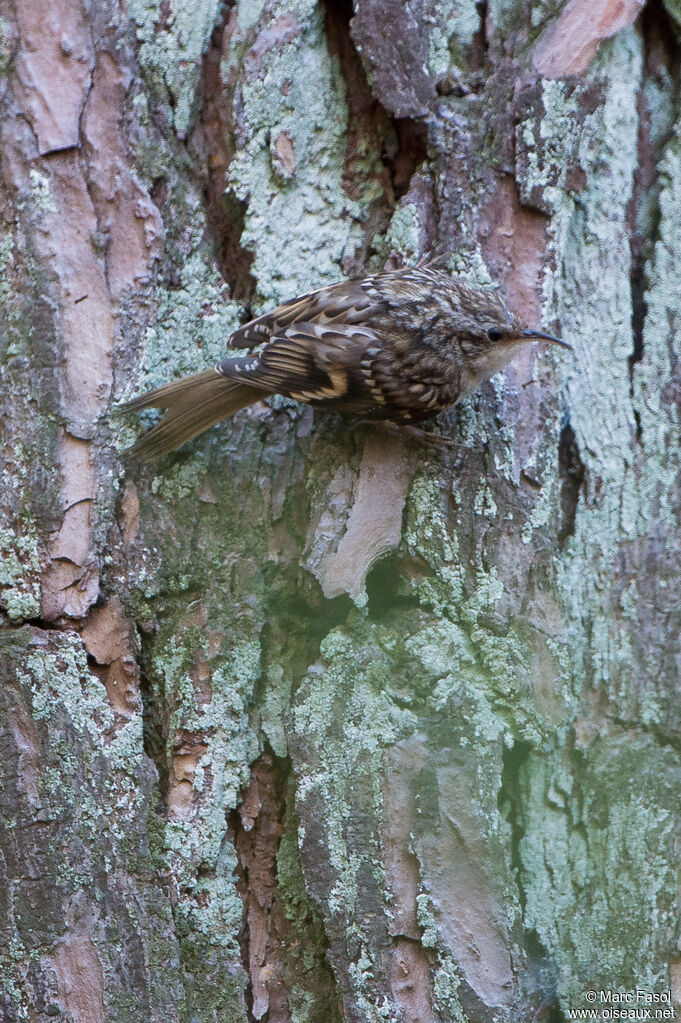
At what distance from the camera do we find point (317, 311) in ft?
6.98

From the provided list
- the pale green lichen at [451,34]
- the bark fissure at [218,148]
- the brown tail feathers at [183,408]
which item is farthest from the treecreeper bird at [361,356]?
the pale green lichen at [451,34]

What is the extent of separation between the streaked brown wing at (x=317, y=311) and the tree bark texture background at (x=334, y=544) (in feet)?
0.22

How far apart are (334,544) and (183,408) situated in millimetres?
432

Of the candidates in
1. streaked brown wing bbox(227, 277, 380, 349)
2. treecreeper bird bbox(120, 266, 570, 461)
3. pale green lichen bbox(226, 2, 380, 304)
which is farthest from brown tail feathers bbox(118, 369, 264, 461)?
pale green lichen bbox(226, 2, 380, 304)

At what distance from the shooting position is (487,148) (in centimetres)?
210

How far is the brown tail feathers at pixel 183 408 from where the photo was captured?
1976 millimetres

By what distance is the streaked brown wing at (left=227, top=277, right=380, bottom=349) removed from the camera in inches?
81.8

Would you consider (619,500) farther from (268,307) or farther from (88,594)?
(88,594)

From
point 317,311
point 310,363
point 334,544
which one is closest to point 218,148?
point 317,311

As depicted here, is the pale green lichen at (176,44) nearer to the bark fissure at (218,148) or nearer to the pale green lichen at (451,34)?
the bark fissure at (218,148)

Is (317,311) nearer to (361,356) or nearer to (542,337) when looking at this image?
(361,356)

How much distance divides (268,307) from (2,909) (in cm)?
135

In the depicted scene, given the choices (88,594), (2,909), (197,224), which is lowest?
(2,909)

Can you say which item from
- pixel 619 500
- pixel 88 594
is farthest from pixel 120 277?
pixel 619 500
